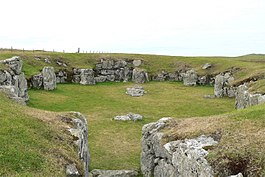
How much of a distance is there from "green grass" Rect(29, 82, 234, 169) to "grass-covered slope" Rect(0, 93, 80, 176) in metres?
7.83

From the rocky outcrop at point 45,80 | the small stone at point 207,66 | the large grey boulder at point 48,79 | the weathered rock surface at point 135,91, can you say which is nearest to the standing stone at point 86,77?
the weathered rock surface at point 135,91

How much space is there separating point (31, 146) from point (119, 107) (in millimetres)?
32889

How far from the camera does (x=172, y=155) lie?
23.3 meters

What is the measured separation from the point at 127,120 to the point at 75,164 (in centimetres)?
2381

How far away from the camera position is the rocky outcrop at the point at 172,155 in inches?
802

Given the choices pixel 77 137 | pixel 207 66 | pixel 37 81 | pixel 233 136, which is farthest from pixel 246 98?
pixel 37 81

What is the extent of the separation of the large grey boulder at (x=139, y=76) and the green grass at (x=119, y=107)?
2.08 meters

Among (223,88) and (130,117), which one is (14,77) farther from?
(223,88)

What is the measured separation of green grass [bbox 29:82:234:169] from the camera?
3347 centimetres

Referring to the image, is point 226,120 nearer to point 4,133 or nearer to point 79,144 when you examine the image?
point 79,144

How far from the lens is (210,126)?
2470cm

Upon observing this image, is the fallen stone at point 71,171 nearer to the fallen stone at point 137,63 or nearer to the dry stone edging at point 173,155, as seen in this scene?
the dry stone edging at point 173,155

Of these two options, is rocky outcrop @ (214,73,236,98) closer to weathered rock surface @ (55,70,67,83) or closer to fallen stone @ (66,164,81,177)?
weathered rock surface @ (55,70,67,83)

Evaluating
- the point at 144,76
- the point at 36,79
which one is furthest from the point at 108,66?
the point at 36,79
